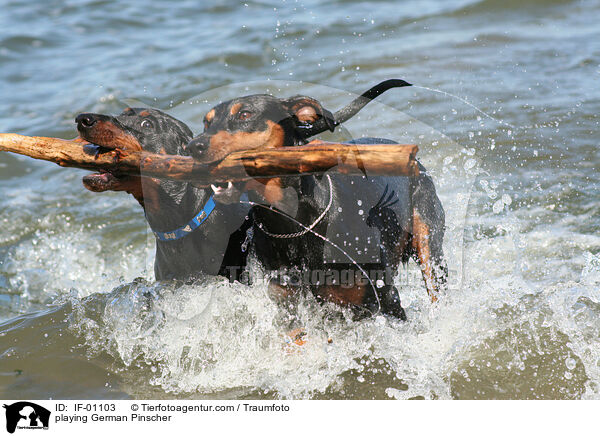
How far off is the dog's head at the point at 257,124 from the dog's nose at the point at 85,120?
23.6 inches

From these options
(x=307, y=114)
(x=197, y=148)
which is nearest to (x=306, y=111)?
(x=307, y=114)

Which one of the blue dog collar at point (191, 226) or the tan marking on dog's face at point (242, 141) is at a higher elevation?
the tan marking on dog's face at point (242, 141)

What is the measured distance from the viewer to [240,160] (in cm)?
330

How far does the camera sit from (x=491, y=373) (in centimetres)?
379

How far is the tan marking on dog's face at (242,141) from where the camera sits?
333 centimetres

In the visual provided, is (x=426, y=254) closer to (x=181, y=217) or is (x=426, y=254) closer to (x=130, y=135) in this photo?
(x=181, y=217)

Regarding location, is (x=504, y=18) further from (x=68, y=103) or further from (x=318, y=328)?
(x=318, y=328)

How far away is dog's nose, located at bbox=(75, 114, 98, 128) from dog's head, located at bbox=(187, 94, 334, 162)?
60 cm
